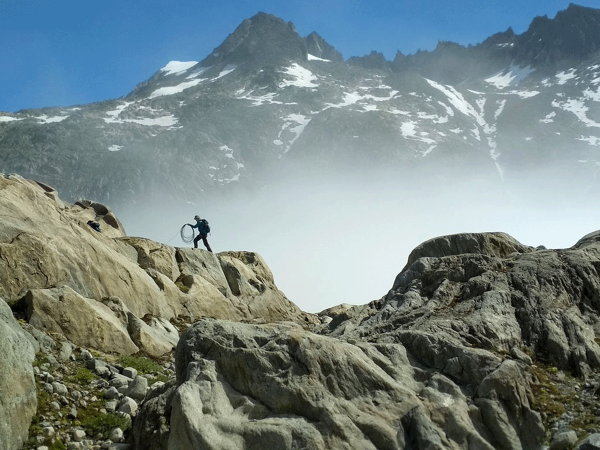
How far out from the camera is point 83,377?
58.9ft

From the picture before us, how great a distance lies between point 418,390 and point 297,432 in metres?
3.14

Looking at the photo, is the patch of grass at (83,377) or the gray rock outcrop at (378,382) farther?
the patch of grass at (83,377)

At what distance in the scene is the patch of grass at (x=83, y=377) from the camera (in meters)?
17.8

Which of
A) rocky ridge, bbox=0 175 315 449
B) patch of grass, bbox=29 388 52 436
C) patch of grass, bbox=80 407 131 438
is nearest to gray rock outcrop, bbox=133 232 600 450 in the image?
patch of grass, bbox=80 407 131 438

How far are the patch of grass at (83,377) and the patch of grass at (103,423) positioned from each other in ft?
7.50

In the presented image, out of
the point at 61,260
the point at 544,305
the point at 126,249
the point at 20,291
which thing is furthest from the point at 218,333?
the point at 126,249

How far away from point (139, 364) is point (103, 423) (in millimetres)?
6039

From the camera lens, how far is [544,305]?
709 inches

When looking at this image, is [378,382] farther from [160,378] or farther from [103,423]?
[160,378]

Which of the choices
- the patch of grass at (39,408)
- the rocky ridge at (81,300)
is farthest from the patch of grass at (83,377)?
the patch of grass at (39,408)

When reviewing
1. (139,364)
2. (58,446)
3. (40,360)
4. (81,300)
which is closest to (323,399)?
(58,446)

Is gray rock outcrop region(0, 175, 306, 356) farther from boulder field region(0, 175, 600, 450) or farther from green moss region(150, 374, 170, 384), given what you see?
green moss region(150, 374, 170, 384)

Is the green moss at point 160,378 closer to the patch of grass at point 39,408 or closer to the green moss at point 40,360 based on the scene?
the green moss at point 40,360

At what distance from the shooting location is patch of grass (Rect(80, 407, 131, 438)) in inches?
585
